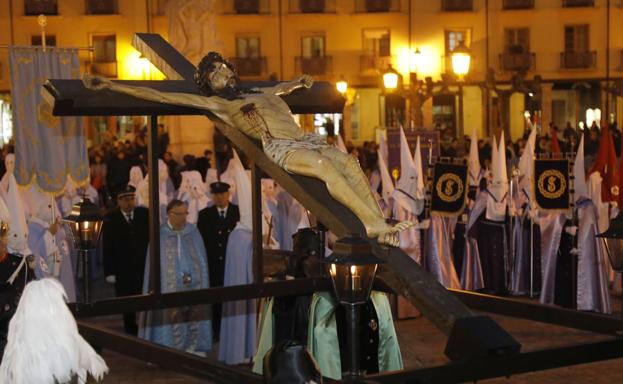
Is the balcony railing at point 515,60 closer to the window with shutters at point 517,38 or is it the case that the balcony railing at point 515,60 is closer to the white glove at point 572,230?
the window with shutters at point 517,38

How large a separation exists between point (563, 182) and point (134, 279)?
503 cm

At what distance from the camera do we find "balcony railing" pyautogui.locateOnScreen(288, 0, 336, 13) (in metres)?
43.7

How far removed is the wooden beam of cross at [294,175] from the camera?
5.05 metres

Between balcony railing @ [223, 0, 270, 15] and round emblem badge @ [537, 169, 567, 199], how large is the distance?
3075cm

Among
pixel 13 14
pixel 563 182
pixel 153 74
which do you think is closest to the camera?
pixel 563 182

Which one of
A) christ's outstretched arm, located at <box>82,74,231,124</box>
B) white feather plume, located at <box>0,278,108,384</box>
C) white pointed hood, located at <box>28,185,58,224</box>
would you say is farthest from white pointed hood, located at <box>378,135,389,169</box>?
white feather plume, located at <box>0,278,108,384</box>

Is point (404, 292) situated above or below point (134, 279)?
above

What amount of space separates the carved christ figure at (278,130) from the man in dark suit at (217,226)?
549 cm

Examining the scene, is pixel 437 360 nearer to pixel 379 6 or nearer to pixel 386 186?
pixel 386 186

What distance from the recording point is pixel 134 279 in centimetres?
1253

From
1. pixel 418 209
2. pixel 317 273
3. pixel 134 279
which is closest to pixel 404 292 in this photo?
pixel 317 273

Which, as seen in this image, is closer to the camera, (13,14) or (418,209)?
(418,209)

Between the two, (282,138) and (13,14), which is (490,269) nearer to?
(282,138)

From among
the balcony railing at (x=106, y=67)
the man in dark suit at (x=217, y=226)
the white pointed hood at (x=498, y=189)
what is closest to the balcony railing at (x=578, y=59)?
the balcony railing at (x=106, y=67)
